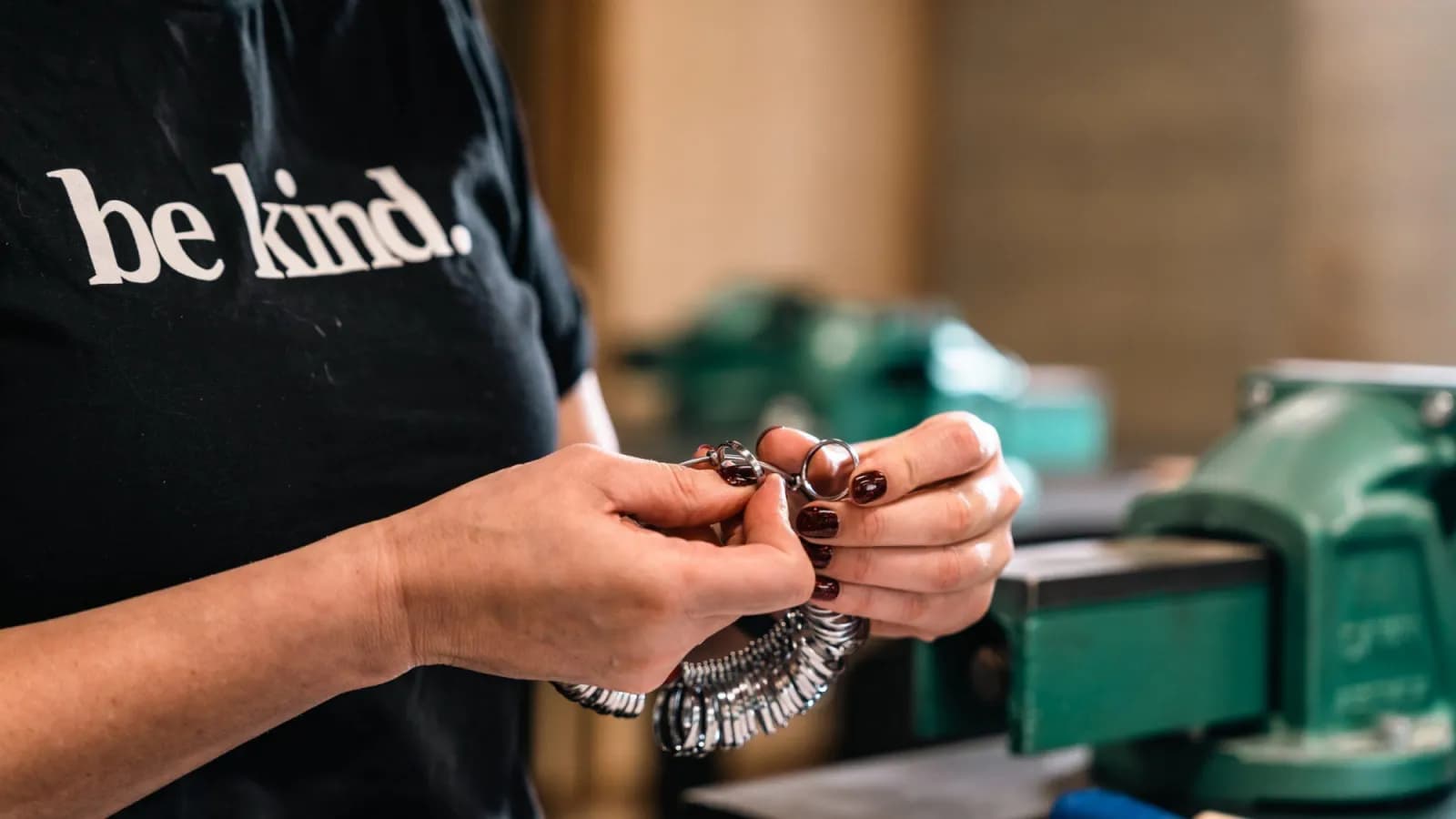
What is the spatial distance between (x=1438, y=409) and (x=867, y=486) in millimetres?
562

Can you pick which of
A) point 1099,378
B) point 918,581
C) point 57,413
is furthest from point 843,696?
point 57,413

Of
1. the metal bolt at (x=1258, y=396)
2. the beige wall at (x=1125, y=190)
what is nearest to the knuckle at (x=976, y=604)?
the metal bolt at (x=1258, y=396)

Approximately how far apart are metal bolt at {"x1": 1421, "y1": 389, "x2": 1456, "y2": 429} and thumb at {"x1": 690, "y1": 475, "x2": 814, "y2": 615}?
24.4 inches

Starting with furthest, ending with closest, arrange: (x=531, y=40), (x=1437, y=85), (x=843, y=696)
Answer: (x=531, y=40) → (x=1437, y=85) → (x=843, y=696)

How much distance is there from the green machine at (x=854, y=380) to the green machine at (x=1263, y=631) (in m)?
1.11

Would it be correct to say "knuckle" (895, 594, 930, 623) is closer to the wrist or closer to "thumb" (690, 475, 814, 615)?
"thumb" (690, 475, 814, 615)

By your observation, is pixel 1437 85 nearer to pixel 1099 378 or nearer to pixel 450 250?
pixel 1099 378

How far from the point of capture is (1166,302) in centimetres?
346

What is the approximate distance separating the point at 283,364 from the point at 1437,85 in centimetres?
288

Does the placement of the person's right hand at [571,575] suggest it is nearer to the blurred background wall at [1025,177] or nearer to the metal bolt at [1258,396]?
the metal bolt at [1258,396]

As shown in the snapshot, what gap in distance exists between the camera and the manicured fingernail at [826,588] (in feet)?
2.46

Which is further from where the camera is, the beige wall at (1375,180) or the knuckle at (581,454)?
the beige wall at (1375,180)

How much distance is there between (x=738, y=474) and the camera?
0.70 metres

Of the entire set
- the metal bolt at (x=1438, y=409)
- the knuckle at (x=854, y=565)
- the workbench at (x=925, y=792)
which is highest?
the metal bolt at (x=1438, y=409)
